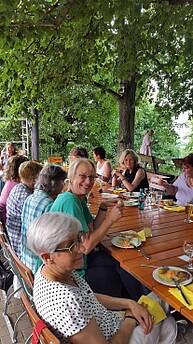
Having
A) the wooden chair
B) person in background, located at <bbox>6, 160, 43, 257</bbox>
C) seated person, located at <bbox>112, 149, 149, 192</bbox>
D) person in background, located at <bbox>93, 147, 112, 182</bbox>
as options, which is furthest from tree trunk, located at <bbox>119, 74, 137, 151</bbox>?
the wooden chair

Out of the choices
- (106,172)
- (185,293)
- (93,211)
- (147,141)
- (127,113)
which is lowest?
(185,293)

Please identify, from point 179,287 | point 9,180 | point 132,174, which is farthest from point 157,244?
point 132,174

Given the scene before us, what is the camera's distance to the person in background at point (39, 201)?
225 cm

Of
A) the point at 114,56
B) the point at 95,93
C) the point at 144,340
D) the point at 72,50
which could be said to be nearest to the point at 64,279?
the point at 144,340

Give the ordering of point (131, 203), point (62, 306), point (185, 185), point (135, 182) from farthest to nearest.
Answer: point (135, 182)
point (185, 185)
point (131, 203)
point (62, 306)

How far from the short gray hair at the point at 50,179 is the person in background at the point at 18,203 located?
328 millimetres

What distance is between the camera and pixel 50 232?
1.39 m

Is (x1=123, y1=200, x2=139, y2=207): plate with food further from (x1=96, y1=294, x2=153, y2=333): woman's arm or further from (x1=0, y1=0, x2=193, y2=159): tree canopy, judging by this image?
(x1=0, y1=0, x2=193, y2=159): tree canopy

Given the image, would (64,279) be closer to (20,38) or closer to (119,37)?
(20,38)

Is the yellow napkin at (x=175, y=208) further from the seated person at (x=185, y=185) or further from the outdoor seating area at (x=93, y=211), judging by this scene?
the seated person at (x=185, y=185)

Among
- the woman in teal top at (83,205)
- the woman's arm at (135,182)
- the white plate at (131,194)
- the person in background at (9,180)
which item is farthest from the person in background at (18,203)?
the woman's arm at (135,182)

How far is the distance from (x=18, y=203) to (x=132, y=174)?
1.86 metres

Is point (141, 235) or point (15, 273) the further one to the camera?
point (141, 235)

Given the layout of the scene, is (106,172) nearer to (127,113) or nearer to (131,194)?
(131,194)
